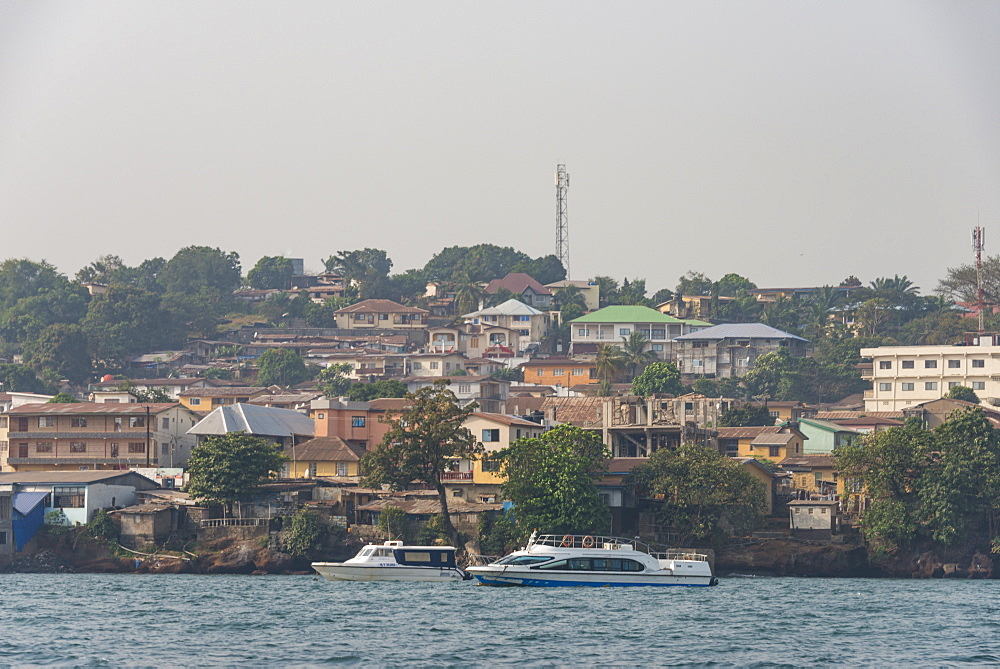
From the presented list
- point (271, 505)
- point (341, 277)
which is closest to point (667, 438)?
point (271, 505)

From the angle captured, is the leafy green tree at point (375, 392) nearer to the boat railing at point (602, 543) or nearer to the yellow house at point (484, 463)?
the yellow house at point (484, 463)

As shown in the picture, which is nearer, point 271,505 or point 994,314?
point 271,505

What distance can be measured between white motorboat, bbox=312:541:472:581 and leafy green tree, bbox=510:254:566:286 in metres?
117

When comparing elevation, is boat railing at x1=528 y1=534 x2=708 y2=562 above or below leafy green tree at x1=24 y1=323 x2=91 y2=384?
below

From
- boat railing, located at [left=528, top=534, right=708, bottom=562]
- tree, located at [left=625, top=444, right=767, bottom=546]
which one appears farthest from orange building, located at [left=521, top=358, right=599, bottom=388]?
boat railing, located at [left=528, top=534, right=708, bottom=562]

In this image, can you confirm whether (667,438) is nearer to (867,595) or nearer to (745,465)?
(745,465)

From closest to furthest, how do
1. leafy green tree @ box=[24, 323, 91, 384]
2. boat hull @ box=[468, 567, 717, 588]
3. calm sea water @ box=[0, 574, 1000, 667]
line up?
calm sea water @ box=[0, 574, 1000, 667], boat hull @ box=[468, 567, 717, 588], leafy green tree @ box=[24, 323, 91, 384]

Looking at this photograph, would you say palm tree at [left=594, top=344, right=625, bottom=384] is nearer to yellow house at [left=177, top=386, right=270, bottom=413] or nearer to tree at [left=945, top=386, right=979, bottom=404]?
tree at [left=945, top=386, right=979, bottom=404]

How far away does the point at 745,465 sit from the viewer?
72375 mm

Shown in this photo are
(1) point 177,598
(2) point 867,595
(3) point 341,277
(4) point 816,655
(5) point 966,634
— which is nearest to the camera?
(4) point 816,655

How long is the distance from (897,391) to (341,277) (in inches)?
3321

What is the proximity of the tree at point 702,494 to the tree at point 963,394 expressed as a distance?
43.0m

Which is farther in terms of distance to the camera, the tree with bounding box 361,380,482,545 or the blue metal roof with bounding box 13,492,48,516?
the blue metal roof with bounding box 13,492,48,516

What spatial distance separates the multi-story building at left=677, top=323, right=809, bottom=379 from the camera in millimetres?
136000
